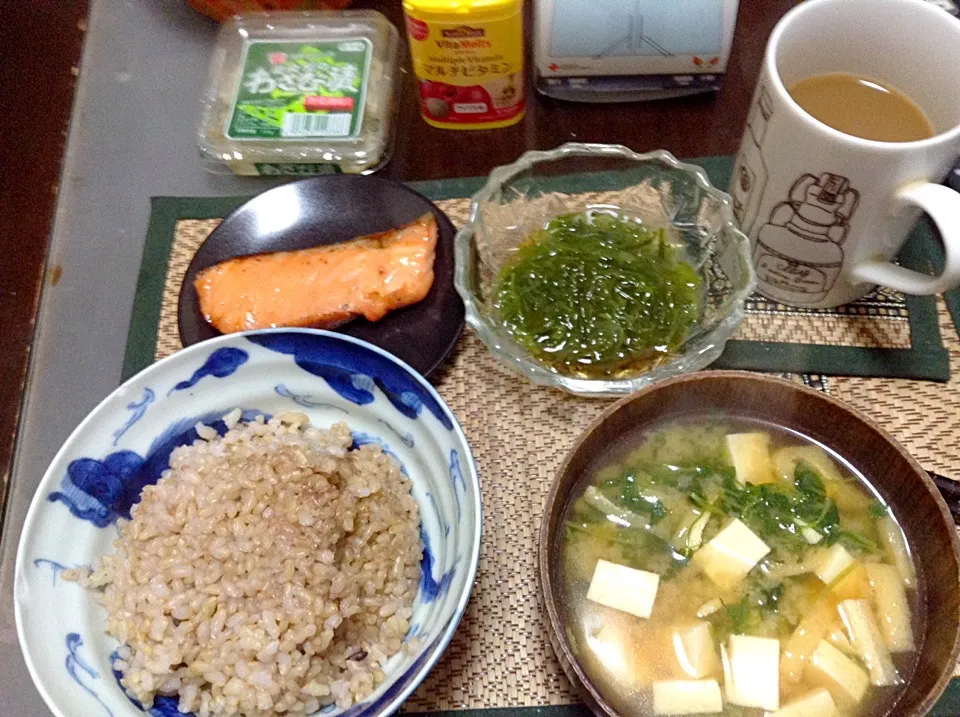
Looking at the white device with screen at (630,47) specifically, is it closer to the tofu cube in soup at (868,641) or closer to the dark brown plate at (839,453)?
the dark brown plate at (839,453)

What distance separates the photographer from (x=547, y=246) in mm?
1317

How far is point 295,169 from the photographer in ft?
4.98

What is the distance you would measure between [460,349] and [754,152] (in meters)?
0.57

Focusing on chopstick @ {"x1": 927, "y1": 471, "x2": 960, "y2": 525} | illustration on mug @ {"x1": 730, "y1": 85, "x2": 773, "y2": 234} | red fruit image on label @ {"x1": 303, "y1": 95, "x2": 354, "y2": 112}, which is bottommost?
chopstick @ {"x1": 927, "y1": 471, "x2": 960, "y2": 525}

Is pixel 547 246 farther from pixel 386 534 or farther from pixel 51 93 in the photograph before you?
pixel 51 93

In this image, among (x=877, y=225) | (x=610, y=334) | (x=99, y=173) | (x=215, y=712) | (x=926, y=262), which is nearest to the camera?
(x=215, y=712)

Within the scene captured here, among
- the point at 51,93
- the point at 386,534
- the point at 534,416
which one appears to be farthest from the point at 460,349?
the point at 51,93

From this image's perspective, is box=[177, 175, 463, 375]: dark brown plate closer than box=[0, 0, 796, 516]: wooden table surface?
Yes

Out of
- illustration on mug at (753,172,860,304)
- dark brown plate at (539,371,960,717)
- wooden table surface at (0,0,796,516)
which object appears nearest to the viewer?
dark brown plate at (539,371,960,717)

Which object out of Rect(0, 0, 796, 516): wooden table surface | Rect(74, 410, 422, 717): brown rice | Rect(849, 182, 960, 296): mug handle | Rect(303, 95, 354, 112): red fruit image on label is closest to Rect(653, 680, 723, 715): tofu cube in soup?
Rect(74, 410, 422, 717): brown rice

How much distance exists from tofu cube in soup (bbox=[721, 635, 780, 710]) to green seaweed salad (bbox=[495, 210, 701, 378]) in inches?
17.4

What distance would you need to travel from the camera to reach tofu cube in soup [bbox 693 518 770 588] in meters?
0.96

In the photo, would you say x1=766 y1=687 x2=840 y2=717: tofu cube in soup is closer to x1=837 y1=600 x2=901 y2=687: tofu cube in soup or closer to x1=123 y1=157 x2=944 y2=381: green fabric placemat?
x1=837 y1=600 x2=901 y2=687: tofu cube in soup

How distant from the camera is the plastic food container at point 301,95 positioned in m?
1.49
